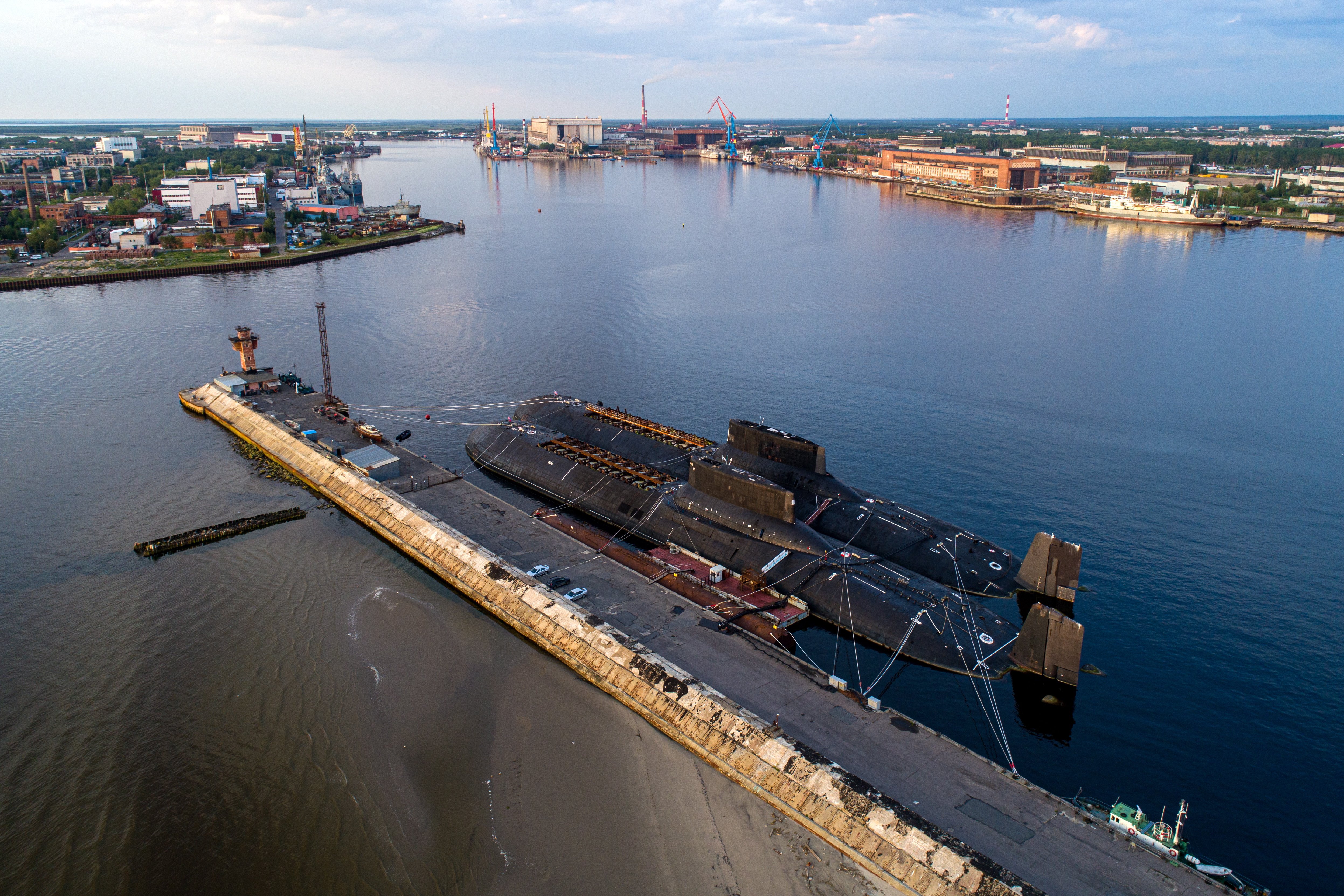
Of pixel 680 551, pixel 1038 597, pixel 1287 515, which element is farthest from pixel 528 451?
pixel 1287 515

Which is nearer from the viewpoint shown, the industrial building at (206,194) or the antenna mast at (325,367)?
the antenna mast at (325,367)

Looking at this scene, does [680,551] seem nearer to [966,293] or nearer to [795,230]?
[966,293]

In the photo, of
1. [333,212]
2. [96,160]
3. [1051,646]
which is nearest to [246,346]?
[1051,646]

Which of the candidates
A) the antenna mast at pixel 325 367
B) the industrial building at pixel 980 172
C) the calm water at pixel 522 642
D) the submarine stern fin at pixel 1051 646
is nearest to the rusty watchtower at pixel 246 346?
the calm water at pixel 522 642

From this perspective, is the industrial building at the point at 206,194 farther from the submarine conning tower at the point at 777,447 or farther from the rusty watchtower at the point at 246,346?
the submarine conning tower at the point at 777,447

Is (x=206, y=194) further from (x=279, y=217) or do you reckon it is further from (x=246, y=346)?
(x=246, y=346)

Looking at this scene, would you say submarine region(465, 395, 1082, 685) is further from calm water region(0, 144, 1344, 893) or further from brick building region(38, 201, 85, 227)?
brick building region(38, 201, 85, 227)
